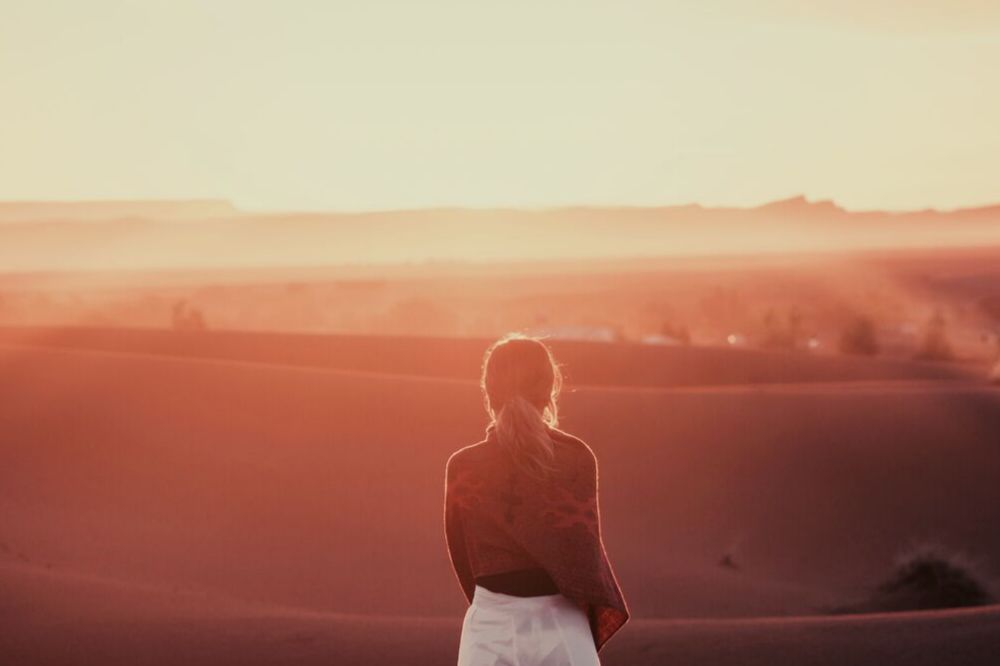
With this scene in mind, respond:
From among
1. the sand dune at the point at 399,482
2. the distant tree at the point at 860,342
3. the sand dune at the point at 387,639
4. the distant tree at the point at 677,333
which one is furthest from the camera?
the distant tree at the point at 677,333

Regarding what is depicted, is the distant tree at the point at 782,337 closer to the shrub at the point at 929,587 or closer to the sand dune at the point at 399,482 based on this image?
the sand dune at the point at 399,482

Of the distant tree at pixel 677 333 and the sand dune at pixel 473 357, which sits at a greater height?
the distant tree at pixel 677 333

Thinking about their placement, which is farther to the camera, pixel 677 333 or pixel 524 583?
pixel 677 333

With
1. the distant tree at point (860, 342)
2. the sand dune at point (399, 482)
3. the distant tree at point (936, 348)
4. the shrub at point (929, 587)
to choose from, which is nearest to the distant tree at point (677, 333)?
the distant tree at point (860, 342)

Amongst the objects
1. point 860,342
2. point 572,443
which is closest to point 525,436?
point 572,443

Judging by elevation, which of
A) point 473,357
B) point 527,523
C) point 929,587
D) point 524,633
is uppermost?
point 473,357

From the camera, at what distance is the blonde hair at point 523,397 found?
17.3ft

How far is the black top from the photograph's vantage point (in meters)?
5.39

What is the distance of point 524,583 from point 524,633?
0.57 feet

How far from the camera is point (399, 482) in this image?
75.6 ft

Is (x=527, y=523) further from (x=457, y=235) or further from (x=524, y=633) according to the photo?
(x=457, y=235)

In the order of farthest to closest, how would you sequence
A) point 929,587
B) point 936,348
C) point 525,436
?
point 936,348
point 929,587
point 525,436

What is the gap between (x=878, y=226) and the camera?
188375 mm

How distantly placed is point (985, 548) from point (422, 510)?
7838 mm
